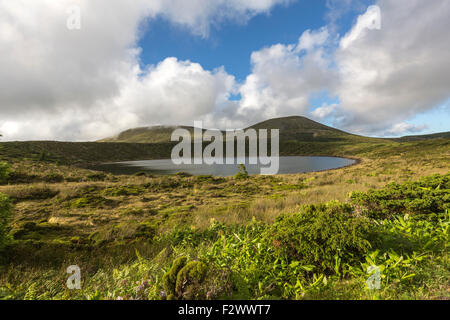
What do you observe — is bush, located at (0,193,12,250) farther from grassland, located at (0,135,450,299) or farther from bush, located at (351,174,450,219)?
bush, located at (351,174,450,219)

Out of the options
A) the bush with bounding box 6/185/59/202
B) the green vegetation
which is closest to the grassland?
the green vegetation

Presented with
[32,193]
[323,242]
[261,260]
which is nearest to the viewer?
[323,242]

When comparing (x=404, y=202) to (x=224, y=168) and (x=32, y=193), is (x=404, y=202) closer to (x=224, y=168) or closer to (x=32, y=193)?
(x=32, y=193)

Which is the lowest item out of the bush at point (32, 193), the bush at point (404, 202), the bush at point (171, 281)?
the bush at point (32, 193)

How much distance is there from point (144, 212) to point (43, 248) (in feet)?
16.8

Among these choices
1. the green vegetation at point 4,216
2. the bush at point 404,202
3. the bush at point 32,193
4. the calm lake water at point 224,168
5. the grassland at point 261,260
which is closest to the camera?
the grassland at point 261,260

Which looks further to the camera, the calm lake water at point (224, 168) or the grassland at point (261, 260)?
the calm lake water at point (224, 168)

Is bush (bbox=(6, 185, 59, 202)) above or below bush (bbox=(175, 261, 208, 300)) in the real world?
below

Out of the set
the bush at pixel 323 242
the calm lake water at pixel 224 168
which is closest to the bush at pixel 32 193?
the bush at pixel 323 242

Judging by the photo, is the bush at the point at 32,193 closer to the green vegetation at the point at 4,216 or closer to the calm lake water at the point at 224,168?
the green vegetation at the point at 4,216

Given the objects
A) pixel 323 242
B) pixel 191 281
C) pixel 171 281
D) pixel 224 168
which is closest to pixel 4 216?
pixel 171 281

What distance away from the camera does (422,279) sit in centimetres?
264

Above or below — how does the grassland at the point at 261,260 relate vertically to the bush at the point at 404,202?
below
